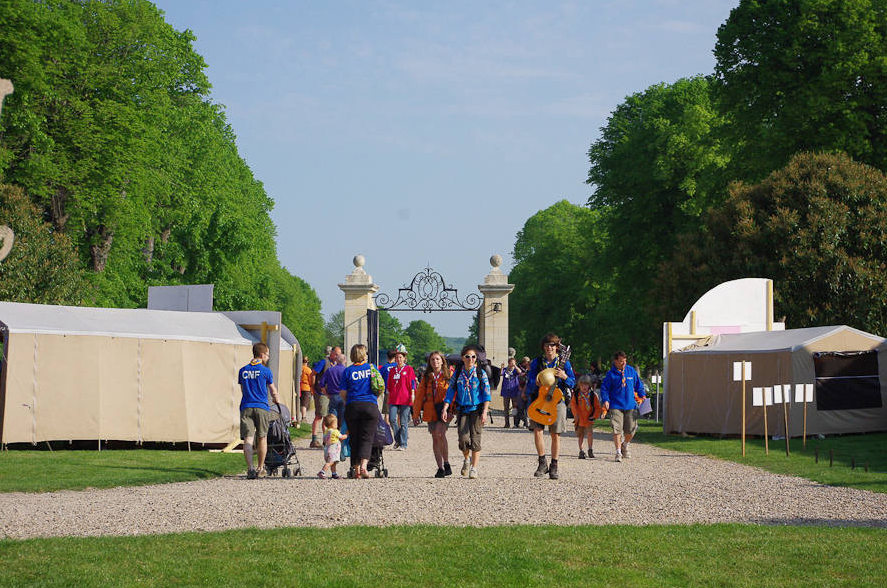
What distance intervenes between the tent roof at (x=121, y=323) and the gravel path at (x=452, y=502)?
5.65 metres

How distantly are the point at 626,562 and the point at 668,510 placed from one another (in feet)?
10.5

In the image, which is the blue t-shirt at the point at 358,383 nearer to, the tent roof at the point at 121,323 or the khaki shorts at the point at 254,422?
the khaki shorts at the point at 254,422

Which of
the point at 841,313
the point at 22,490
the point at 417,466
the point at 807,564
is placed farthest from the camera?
the point at 841,313

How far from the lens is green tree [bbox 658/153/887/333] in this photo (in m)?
27.2

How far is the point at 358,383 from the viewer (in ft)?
43.1

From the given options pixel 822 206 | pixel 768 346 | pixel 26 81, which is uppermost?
pixel 26 81

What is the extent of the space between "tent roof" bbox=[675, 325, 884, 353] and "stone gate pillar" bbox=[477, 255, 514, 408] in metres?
12.5

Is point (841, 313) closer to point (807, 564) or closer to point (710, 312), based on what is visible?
point (710, 312)

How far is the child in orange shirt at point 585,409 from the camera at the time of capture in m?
17.8

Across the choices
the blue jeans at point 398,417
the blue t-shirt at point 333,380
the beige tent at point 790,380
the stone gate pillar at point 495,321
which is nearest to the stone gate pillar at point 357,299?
the stone gate pillar at point 495,321

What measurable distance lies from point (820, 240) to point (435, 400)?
682 inches

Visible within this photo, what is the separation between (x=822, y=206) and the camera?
2794 centimetres

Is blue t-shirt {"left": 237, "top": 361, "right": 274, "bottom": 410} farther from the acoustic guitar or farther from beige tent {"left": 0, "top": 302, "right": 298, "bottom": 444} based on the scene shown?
beige tent {"left": 0, "top": 302, "right": 298, "bottom": 444}

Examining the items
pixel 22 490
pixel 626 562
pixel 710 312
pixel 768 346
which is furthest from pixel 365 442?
pixel 710 312
